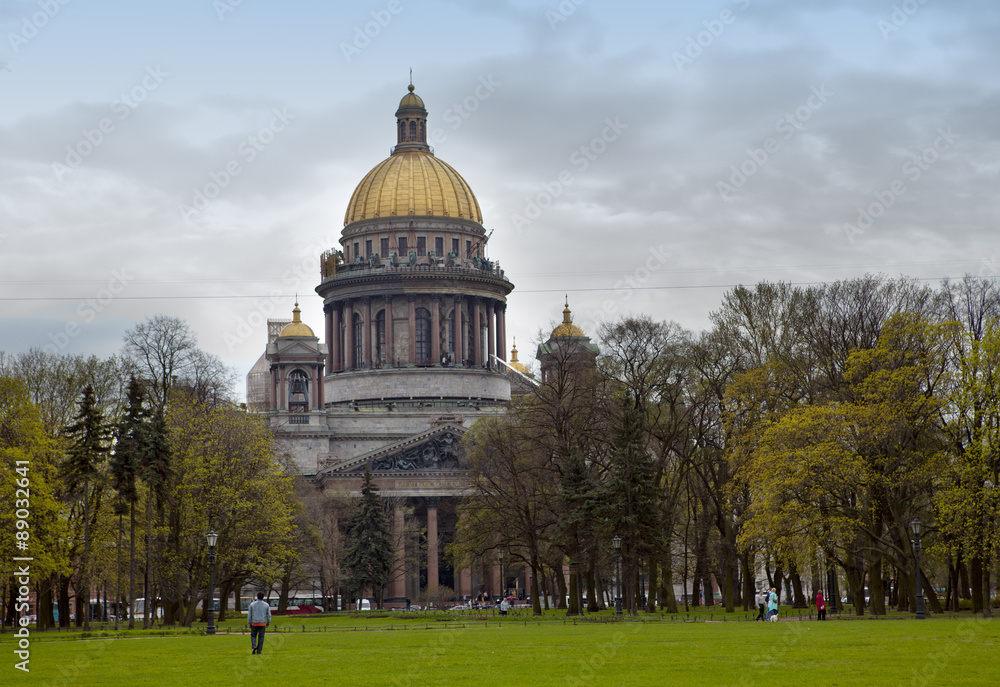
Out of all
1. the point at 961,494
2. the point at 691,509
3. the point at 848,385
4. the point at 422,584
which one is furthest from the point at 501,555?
the point at 422,584

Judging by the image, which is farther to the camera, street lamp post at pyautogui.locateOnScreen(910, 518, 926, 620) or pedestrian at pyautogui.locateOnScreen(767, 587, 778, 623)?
pedestrian at pyautogui.locateOnScreen(767, 587, 778, 623)

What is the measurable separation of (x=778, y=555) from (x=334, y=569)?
39373mm

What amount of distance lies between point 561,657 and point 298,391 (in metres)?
86.9

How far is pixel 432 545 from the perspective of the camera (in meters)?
103

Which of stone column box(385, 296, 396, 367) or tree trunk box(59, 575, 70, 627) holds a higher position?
stone column box(385, 296, 396, 367)

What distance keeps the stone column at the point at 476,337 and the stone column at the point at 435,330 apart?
12.8ft

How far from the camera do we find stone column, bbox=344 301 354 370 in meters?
126

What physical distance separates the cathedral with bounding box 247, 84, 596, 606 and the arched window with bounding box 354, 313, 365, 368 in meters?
0.09

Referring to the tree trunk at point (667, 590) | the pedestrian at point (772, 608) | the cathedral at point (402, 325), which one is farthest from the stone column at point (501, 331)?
the pedestrian at point (772, 608)

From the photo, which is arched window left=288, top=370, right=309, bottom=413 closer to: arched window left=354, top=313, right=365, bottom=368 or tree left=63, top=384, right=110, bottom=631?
arched window left=354, top=313, right=365, bottom=368

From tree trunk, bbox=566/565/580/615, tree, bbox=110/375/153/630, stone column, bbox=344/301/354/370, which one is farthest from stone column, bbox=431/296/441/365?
tree, bbox=110/375/153/630

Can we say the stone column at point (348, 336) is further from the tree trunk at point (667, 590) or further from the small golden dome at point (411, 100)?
the tree trunk at point (667, 590)

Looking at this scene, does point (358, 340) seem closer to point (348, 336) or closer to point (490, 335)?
point (348, 336)

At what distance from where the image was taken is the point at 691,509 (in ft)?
224
